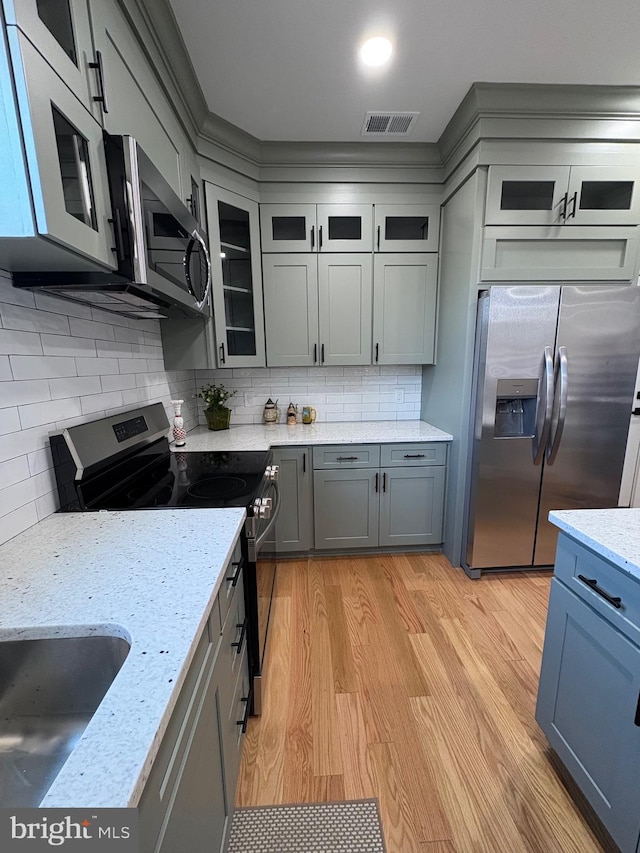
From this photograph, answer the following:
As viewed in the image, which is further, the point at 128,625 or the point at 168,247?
the point at 168,247

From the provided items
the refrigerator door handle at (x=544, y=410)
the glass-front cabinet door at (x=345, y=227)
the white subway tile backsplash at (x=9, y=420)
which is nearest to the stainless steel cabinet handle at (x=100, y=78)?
the white subway tile backsplash at (x=9, y=420)

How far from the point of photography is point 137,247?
0.98 metres

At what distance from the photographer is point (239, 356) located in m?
2.40

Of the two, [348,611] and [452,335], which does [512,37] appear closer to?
[452,335]

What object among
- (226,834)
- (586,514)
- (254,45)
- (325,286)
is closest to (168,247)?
(254,45)

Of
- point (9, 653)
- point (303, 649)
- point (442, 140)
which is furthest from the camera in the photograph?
point (442, 140)

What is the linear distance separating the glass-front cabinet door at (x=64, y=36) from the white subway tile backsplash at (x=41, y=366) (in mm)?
698

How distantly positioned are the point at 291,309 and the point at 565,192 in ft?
5.70

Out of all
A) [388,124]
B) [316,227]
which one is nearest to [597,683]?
[316,227]

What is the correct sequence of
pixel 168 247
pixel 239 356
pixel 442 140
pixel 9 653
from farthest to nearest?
pixel 239 356 → pixel 442 140 → pixel 168 247 → pixel 9 653

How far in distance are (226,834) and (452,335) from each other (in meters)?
2.44

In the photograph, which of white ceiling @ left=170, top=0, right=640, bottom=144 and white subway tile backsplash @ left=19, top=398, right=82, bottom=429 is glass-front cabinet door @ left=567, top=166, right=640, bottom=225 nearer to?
white ceiling @ left=170, top=0, right=640, bottom=144

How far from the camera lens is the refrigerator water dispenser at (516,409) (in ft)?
6.68

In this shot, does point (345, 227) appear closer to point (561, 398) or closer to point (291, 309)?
point (291, 309)
